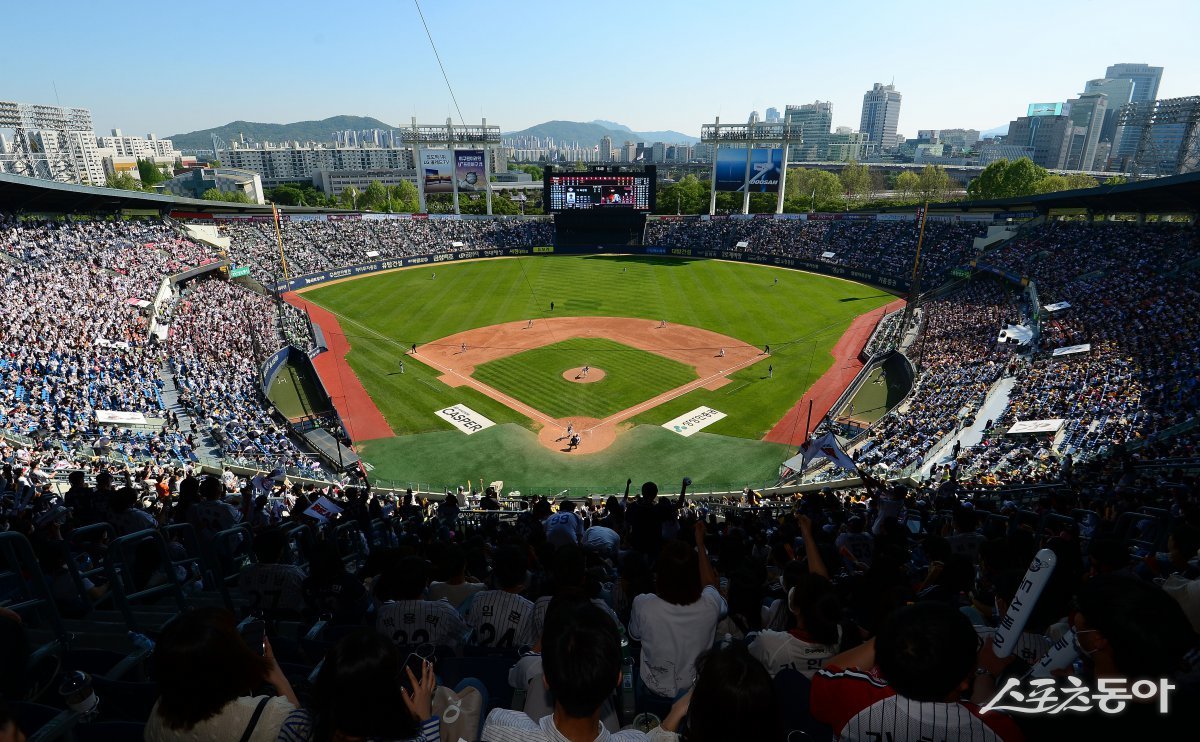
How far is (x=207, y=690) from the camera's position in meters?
2.96

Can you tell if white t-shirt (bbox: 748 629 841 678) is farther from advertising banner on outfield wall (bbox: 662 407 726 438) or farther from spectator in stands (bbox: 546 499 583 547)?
advertising banner on outfield wall (bbox: 662 407 726 438)

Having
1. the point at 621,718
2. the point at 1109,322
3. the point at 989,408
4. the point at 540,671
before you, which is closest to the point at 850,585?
the point at 621,718

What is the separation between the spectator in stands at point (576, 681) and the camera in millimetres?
2834

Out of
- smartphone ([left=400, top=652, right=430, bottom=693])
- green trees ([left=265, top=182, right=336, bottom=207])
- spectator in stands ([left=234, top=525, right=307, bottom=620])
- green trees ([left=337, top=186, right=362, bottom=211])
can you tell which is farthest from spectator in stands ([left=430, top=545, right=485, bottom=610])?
green trees ([left=265, top=182, right=336, bottom=207])

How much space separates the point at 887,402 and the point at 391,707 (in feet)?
112

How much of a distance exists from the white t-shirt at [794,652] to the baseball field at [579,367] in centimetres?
2027

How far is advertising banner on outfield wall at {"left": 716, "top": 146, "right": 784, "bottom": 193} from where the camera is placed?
3167 inches

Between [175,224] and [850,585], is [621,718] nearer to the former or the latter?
[850,585]

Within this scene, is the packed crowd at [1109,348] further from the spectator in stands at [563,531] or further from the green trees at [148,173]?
the green trees at [148,173]

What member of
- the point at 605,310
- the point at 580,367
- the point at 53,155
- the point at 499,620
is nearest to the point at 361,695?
the point at 499,620

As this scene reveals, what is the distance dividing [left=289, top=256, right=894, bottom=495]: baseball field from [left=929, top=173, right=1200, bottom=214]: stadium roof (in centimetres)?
1497

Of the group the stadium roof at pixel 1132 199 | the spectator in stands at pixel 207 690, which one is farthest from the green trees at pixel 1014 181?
the spectator in stands at pixel 207 690

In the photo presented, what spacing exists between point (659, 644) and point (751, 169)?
84497mm

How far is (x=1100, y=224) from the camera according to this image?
1859 inches
